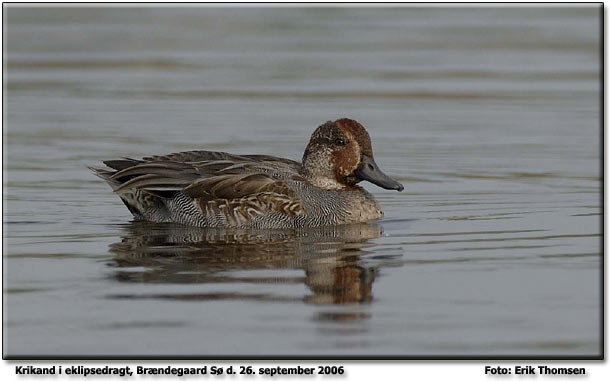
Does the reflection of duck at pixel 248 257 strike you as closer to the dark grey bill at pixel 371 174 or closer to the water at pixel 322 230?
the water at pixel 322 230

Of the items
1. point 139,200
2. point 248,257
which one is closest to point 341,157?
point 139,200

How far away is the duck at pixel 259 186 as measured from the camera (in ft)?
42.6

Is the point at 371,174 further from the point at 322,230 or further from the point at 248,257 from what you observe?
the point at 248,257

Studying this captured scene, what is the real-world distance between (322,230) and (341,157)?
83 centimetres

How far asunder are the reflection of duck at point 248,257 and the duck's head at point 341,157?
0.54 meters

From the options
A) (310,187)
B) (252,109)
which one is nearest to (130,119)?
(252,109)

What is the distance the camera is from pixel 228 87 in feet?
73.6

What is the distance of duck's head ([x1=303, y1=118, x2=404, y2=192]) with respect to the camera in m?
13.3

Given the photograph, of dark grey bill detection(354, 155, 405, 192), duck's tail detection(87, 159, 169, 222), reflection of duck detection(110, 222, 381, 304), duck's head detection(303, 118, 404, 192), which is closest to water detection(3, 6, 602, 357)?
reflection of duck detection(110, 222, 381, 304)

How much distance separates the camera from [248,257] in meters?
11.5

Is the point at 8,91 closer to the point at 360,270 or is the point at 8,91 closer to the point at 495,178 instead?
the point at 495,178

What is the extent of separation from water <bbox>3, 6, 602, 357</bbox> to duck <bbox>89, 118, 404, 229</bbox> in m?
0.25

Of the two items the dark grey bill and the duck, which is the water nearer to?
the duck

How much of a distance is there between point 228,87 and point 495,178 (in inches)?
301
